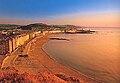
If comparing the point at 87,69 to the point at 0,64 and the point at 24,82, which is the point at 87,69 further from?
the point at 24,82

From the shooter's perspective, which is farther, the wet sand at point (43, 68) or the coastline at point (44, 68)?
the wet sand at point (43, 68)

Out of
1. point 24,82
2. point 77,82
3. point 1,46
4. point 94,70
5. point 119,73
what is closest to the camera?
point 24,82

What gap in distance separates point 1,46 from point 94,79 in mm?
7563

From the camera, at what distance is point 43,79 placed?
6020 mm

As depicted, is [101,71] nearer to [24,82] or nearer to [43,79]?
[43,79]

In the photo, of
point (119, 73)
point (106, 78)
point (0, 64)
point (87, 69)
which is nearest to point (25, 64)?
point (0, 64)

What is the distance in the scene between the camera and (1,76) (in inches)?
231

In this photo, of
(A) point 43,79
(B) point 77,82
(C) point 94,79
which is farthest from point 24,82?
(C) point 94,79

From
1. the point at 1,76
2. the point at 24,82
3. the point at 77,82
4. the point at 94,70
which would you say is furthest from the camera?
the point at 94,70

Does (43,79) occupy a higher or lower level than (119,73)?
higher

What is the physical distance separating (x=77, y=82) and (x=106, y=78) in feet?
8.43

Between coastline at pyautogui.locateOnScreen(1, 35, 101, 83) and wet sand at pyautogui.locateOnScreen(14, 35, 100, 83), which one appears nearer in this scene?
coastline at pyautogui.locateOnScreen(1, 35, 101, 83)

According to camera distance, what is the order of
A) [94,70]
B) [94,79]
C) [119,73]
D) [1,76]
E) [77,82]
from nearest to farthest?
[1,76]
[77,82]
[94,79]
[119,73]
[94,70]

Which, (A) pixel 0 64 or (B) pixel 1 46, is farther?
(B) pixel 1 46
